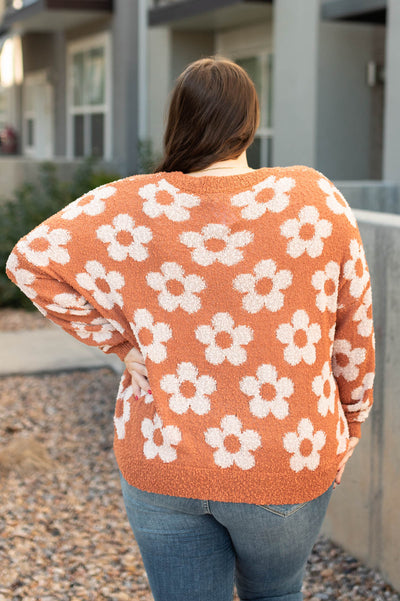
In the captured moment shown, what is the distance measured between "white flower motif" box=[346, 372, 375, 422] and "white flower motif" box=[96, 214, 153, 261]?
583 millimetres

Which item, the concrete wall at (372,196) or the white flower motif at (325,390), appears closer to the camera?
the white flower motif at (325,390)

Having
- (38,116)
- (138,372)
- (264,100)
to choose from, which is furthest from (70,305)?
(38,116)

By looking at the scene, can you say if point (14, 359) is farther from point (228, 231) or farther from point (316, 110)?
point (228, 231)

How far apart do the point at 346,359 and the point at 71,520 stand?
2583mm

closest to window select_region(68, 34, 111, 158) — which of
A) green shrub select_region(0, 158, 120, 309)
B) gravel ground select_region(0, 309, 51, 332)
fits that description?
green shrub select_region(0, 158, 120, 309)

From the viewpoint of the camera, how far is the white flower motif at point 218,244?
60.9 inches

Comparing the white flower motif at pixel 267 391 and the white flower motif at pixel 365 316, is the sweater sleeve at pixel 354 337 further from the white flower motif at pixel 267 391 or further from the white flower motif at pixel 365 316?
the white flower motif at pixel 267 391

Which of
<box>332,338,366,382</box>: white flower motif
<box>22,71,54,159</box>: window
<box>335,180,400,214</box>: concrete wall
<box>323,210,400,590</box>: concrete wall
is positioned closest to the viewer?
<box>332,338,366,382</box>: white flower motif

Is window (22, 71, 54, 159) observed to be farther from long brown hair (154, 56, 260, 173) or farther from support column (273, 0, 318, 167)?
long brown hair (154, 56, 260, 173)

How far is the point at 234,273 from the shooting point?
5.07 ft

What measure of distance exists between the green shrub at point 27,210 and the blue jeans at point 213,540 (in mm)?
7956

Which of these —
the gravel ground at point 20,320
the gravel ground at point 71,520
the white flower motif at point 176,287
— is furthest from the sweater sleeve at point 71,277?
the gravel ground at point 20,320

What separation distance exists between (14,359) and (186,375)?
223 inches

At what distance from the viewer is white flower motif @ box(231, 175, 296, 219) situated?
1.55 m
